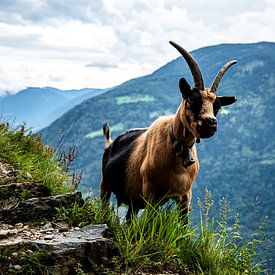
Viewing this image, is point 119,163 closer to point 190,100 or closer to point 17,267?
point 190,100

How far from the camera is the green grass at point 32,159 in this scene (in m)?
6.52

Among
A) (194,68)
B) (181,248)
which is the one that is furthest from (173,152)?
(181,248)

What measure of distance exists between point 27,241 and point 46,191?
147cm

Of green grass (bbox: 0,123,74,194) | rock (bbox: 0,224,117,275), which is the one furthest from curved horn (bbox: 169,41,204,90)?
rock (bbox: 0,224,117,275)

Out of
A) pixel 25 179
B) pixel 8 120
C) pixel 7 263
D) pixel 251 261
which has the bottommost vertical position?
pixel 251 261

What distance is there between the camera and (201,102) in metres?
6.50

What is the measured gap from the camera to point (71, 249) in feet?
15.5

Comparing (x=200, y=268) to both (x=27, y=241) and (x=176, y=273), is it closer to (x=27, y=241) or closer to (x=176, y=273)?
(x=176, y=273)

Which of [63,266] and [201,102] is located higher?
[201,102]

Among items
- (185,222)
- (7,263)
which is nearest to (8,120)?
(185,222)

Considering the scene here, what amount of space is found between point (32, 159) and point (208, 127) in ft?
8.81

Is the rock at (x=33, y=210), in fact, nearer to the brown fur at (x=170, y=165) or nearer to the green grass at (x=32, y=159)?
the green grass at (x=32, y=159)

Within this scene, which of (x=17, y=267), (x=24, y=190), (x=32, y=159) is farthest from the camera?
(x=32, y=159)

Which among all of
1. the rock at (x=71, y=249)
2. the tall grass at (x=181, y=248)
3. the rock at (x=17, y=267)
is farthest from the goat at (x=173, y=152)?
the rock at (x=17, y=267)
